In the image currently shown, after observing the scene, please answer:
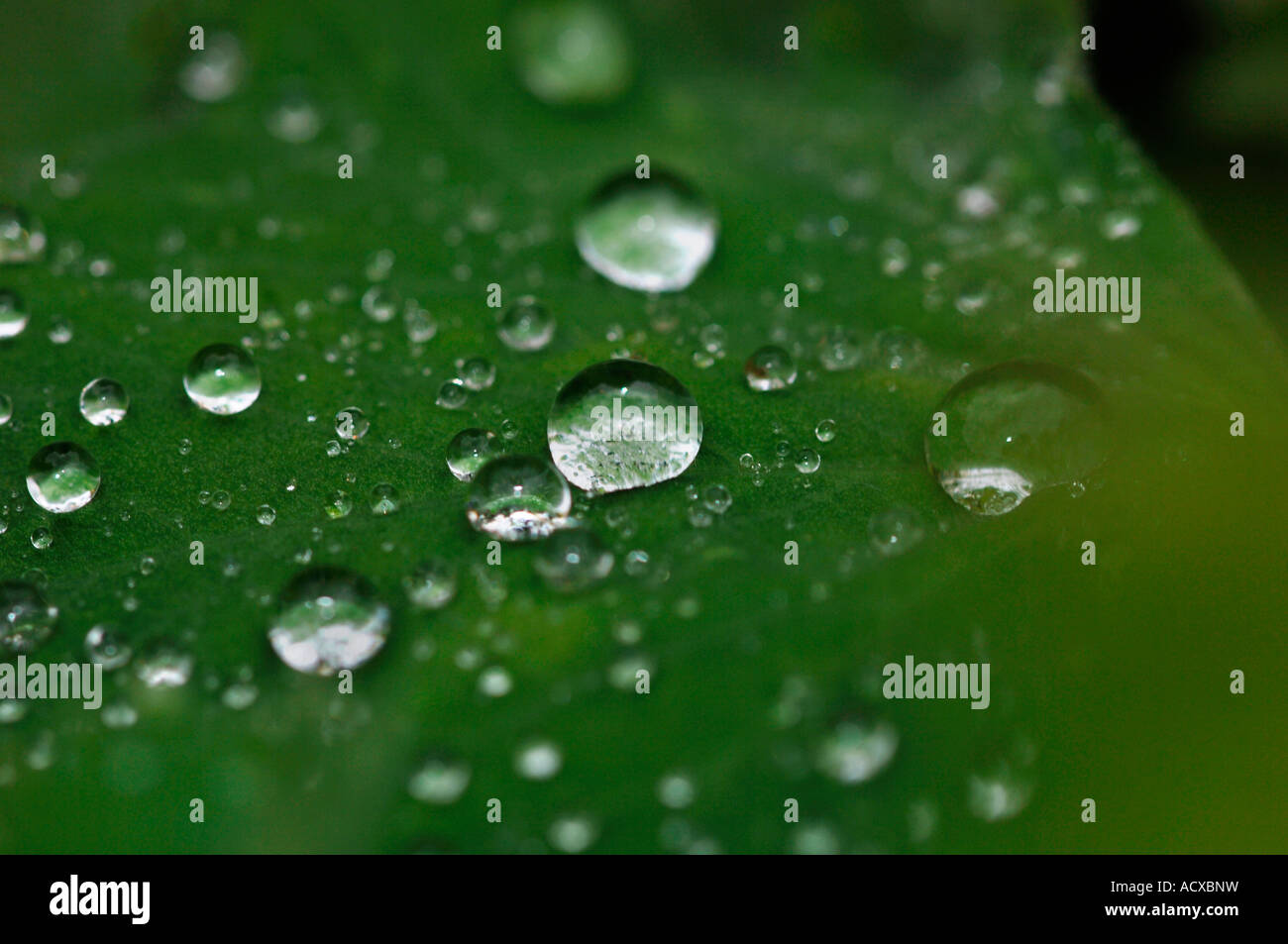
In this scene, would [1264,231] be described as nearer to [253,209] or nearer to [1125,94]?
[1125,94]

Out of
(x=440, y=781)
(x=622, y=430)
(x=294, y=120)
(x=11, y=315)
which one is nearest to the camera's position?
(x=440, y=781)

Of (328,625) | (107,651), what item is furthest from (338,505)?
(107,651)

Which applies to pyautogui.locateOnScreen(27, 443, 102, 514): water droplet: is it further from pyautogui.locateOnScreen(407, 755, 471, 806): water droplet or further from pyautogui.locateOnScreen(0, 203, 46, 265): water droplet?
pyautogui.locateOnScreen(407, 755, 471, 806): water droplet

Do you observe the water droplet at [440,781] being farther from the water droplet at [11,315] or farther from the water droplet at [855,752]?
the water droplet at [11,315]

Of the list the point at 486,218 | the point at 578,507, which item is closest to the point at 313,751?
the point at 578,507

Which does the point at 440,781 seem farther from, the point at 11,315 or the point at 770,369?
the point at 11,315

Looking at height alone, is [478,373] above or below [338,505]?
above
